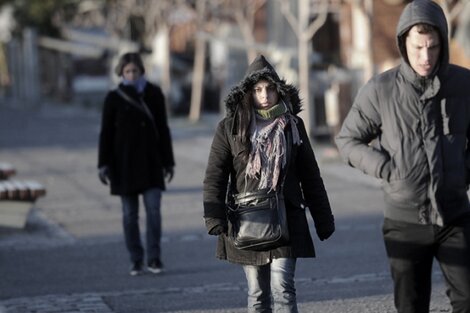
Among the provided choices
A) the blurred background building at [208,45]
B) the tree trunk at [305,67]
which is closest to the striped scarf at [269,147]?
the blurred background building at [208,45]

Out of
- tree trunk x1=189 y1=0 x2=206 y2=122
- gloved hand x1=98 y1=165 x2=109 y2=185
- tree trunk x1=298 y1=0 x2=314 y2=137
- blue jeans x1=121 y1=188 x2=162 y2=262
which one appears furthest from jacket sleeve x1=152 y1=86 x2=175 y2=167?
tree trunk x1=189 y1=0 x2=206 y2=122

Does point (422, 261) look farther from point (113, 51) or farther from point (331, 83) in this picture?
point (113, 51)

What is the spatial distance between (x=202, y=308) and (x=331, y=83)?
638 inches

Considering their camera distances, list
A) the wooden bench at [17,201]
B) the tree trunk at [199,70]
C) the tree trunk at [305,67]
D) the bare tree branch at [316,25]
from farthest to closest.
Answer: the tree trunk at [199,70] < the bare tree branch at [316,25] < the tree trunk at [305,67] < the wooden bench at [17,201]

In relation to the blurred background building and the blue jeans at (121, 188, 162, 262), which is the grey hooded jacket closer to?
the blue jeans at (121, 188, 162, 262)

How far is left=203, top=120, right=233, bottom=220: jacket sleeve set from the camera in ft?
21.1

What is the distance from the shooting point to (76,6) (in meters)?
51.5

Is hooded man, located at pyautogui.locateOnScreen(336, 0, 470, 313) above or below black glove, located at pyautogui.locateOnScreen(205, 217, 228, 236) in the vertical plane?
above

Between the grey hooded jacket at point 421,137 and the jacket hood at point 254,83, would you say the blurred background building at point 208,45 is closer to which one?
the jacket hood at point 254,83

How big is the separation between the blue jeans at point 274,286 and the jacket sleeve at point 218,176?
38cm

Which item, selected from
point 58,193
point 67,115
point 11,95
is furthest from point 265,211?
point 11,95

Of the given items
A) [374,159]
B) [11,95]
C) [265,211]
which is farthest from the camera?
[11,95]

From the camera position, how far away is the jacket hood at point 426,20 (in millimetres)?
5672

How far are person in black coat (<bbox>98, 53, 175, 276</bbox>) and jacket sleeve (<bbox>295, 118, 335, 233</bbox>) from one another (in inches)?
149
